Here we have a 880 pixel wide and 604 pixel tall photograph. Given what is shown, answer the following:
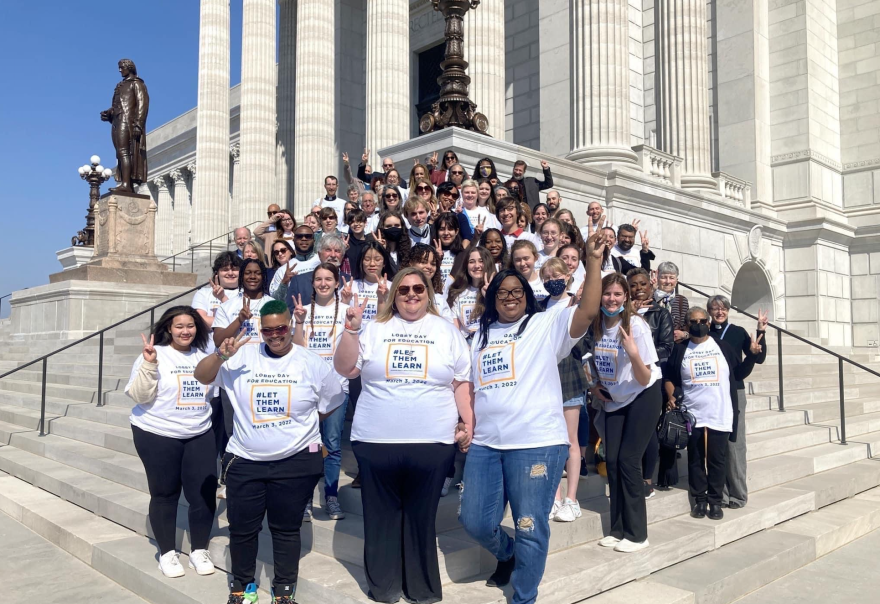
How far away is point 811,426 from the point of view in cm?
1023

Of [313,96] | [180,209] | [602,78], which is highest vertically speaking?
[180,209]

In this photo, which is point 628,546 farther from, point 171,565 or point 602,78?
point 602,78

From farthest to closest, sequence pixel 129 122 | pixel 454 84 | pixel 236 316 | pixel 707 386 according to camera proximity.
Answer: pixel 129 122 < pixel 454 84 < pixel 707 386 < pixel 236 316

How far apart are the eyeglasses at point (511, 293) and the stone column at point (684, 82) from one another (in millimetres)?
15889

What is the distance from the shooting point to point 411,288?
4352 millimetres

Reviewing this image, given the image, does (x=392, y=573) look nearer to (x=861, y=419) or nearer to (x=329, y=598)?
(x=329, y=598)

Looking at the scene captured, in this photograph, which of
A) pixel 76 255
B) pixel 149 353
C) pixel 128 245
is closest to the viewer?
pixel 149 353

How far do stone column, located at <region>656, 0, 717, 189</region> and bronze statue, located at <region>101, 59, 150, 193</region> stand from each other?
42.8ft

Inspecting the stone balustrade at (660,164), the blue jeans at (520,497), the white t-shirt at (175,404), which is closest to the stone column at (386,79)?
the stone balustrade at (660,164)

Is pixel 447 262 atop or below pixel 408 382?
atop

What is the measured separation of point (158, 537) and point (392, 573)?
196cm

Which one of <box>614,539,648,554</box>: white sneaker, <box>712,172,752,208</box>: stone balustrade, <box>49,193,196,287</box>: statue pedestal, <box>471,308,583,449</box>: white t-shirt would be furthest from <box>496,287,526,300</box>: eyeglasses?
<box>712,172,752,208</box>: stone balustrade

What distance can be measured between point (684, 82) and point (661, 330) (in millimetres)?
14484

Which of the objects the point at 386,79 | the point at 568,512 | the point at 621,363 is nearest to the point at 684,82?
the point at 386,79
